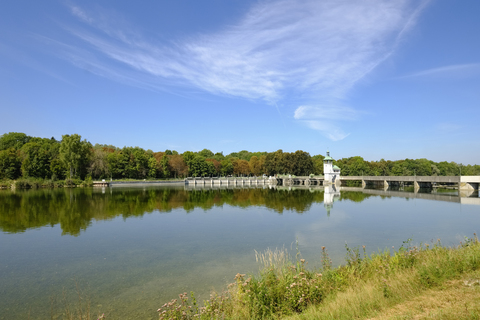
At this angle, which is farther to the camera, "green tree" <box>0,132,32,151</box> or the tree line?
"green tree" <box>0,132,32,151</box>

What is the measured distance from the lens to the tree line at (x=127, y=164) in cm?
7481

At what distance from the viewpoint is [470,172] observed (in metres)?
109

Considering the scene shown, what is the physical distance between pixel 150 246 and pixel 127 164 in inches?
3299

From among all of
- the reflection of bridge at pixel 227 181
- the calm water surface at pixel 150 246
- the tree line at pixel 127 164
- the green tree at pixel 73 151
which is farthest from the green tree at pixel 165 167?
the calm water surface at pixel 150 246

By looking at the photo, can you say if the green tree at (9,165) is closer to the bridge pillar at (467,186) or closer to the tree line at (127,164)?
the tree line at (127,164)

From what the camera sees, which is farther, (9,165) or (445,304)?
(9,165)

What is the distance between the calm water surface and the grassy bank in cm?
238

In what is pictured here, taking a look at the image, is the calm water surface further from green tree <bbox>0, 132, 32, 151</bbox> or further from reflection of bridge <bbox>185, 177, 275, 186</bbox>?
green tree <bbox>0, 132, 32, 151</bbox>

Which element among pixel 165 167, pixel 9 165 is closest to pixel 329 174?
pixel 165 167

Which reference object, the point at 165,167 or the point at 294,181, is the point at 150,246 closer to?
the point at 165,167

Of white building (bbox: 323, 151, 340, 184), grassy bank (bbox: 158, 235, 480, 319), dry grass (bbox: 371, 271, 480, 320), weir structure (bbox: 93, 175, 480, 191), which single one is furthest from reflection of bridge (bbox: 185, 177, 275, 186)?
dry grass (bbox: 371, 271, 480, 320)

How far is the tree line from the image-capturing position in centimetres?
7481

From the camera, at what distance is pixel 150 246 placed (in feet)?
51.3

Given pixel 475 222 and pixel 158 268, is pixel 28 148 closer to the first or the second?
pixel 158 268
